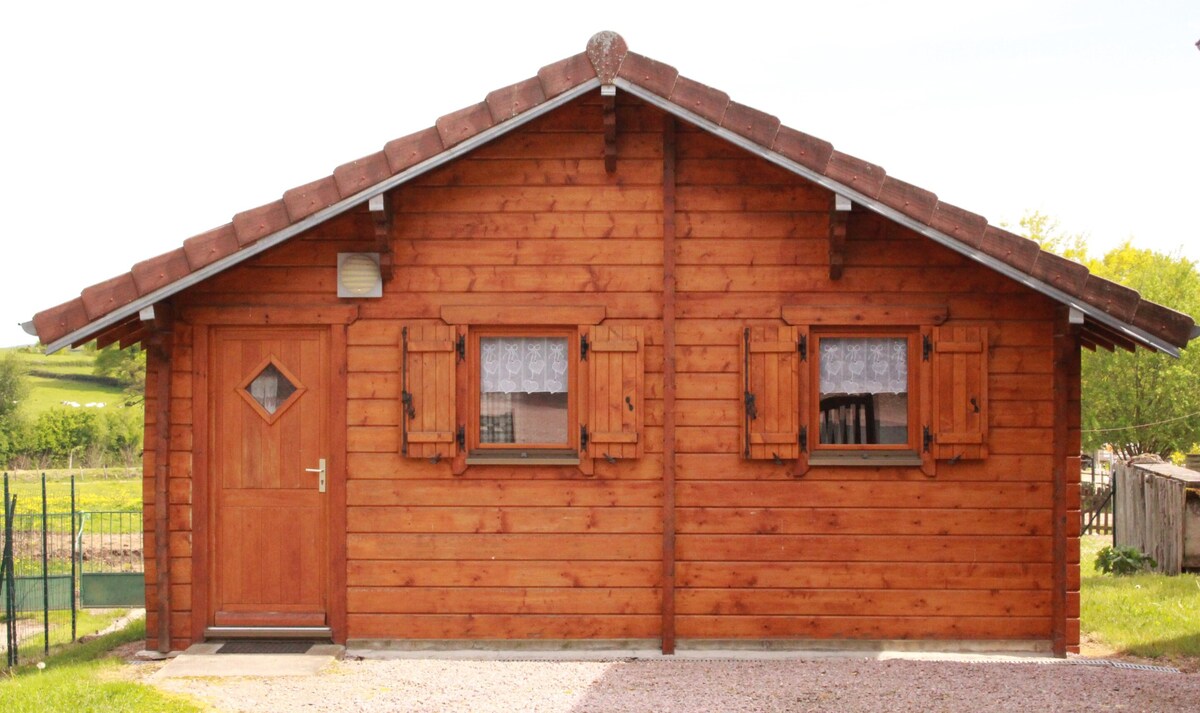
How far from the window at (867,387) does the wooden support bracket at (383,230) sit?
262cm

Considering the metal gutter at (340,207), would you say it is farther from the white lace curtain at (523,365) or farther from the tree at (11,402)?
the tree at (11,402)

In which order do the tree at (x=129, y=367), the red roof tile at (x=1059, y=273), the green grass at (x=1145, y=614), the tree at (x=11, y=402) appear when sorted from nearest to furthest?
the red roof tile at (x=1059, y=273)
the green grass at (x=1145, y=614)
the tree at (x=11, y=402)
the tree at (x=129, y=367)

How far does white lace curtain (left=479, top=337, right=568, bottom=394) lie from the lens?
8.73m

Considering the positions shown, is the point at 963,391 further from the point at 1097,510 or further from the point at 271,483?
the point at 1097,510

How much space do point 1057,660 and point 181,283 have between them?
6546mm

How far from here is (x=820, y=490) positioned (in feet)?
28.5

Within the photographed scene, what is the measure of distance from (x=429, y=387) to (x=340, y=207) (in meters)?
1.41

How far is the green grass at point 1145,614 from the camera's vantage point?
30.0 feet

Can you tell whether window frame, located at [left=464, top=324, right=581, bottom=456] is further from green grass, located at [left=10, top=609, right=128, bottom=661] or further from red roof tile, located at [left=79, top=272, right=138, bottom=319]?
green grass, located at [left=10, top=609, right=128, bottom=661]

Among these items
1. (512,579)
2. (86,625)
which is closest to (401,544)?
(512,579)

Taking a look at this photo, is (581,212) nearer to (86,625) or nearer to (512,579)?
(512,579)

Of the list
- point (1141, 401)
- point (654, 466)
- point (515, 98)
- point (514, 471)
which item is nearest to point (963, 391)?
point (654, 466)

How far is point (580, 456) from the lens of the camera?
864cm

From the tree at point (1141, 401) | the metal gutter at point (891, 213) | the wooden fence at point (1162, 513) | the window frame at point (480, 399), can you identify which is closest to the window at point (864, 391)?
the metal gutter at point (891, 213)
